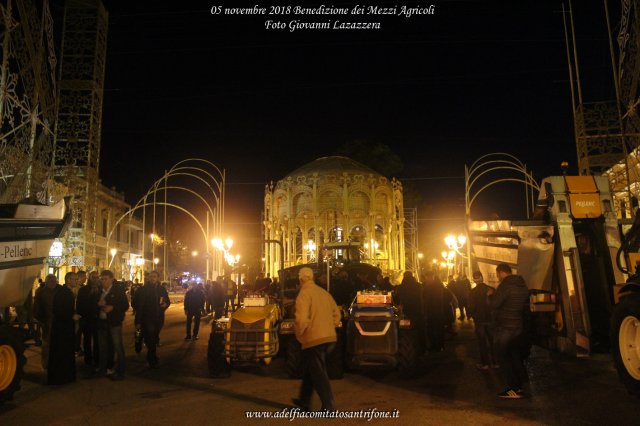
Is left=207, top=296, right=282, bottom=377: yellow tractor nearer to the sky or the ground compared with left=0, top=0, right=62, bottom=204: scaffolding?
nearer to the ground

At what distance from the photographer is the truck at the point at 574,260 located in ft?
27.4

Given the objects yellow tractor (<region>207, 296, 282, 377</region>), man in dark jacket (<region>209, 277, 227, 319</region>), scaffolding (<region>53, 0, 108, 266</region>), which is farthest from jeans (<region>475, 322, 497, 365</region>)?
scaffolding (<region>53, 0, 108, 266</region>)

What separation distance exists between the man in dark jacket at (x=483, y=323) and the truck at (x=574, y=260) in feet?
2.65

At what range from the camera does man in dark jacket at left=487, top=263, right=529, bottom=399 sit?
748 cm

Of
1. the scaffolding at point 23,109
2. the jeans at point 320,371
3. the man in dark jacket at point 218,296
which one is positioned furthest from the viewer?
the man in dark jacket at point 218,296

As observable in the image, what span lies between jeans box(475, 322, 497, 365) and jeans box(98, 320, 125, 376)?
6.89 metres

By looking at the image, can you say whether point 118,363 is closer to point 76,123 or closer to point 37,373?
point 37,373

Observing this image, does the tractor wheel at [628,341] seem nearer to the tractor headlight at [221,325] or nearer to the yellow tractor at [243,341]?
the yellow tractor at [243,341]

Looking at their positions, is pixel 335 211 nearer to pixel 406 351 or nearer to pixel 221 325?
pixel 221 325

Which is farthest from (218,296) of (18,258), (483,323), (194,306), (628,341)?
(628,341)

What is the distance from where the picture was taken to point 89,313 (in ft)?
34.3

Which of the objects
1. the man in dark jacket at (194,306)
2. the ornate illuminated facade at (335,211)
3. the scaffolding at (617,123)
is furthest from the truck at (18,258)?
the ornate illuminated facade at (335,211)

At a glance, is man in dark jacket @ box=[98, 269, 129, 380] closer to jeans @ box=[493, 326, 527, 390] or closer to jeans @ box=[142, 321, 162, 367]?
jeans @ box=[142, 321, 162, 367]

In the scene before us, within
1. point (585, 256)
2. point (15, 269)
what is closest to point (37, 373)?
point (15, 269)
